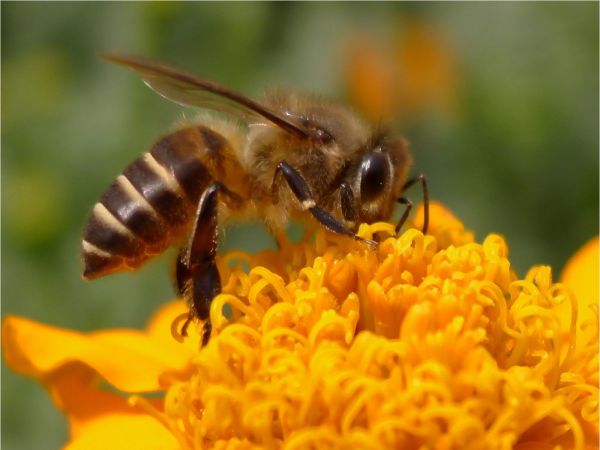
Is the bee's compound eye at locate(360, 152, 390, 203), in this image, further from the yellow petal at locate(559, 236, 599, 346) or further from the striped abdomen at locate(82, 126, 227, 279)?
the yellow petal at locate(559, 236, 599, 346)

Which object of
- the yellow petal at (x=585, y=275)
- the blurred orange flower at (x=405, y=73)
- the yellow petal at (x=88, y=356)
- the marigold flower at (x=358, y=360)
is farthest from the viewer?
the blurred orange flower at (x=405, y=73)

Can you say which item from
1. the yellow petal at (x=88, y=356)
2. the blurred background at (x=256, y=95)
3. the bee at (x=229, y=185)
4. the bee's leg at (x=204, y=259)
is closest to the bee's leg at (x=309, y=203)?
the bee at (x=229, y=185)

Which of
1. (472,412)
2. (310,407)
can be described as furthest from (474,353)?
(310,407)

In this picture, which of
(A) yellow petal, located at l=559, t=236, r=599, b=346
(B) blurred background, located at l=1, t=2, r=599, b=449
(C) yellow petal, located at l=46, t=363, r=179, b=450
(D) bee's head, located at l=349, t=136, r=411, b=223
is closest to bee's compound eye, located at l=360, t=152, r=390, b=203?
(D) bee's head, located at l=349, t=136, r=411, b=223

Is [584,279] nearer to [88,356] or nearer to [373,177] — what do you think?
[373,177]

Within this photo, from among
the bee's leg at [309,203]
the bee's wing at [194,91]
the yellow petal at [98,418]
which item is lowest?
the yellow petal at [98,418]

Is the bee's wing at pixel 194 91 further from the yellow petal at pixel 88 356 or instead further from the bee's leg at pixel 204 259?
the yellow petal at pixel 88 356

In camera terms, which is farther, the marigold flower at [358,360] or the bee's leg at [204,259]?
the bee's leg at [204,259]

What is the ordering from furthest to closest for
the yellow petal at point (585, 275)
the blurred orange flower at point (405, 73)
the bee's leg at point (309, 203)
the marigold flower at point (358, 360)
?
the blurred orange flower at point (405, 73)
the yellow petal at point (585, 275)
the bee's leg at point (309, 203)
the marigold flower at point (358, 360)
